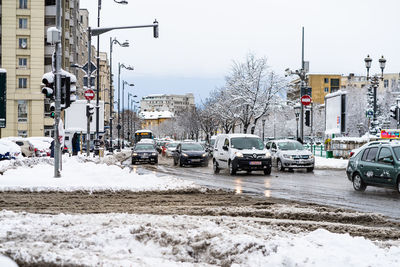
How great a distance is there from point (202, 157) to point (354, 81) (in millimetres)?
132461

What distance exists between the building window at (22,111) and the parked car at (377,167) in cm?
4916

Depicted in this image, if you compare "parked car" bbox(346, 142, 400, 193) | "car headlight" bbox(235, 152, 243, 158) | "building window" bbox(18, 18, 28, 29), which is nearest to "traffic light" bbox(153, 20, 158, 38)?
"car headlight" bbox(235, 152, 243, 158)

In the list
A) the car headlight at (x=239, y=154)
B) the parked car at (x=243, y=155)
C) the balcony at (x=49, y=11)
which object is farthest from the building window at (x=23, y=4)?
the car headlight at (x=239, y=154)

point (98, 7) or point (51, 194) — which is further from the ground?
point (98, 7)

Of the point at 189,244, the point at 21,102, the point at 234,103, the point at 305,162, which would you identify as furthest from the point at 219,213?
the point at 21,102

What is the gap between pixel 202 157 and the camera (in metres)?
30.2

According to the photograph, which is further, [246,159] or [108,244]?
[246,159]

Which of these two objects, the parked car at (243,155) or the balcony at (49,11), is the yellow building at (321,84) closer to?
the balcony at (49,11)

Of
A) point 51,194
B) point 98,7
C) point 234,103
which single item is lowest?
point 51,194

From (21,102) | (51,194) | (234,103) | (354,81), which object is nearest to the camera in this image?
(51,194)

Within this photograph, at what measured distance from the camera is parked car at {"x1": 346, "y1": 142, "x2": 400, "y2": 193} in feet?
45.5

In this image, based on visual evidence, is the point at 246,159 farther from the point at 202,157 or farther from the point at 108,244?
the point at 108,244

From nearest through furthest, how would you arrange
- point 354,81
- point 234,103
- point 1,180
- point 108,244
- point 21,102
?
1. point 108,244
2. point 1,180
3. point 234,103
4. point 21,102
5. point 354,81

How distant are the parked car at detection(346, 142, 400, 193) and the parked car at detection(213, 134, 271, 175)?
720 cm
